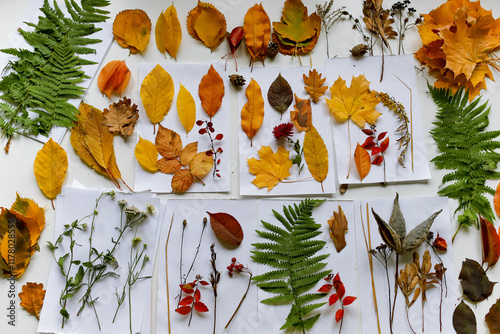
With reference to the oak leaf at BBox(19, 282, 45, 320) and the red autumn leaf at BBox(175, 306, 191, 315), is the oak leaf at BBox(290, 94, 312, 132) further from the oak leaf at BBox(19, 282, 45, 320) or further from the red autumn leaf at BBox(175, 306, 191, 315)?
the oak leaf at BBox(19, 282, 45, 320)

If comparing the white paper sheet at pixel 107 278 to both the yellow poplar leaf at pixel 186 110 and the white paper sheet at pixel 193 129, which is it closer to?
the white paper sheet at pixel 193 129

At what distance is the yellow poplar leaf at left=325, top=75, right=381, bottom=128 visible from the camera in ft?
3.96

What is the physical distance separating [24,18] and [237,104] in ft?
2.28

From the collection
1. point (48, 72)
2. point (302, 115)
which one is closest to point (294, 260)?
point (302, 115)

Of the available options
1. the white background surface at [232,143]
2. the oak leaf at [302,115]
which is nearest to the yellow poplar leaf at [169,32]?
the white background surface at [232,143]

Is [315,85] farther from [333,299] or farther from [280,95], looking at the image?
[333,299]

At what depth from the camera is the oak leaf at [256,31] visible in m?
1.23

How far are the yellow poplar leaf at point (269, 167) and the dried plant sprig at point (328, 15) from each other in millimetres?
355

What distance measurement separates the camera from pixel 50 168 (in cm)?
116

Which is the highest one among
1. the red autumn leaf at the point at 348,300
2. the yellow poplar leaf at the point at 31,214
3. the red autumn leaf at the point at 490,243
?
the yellow poplar leaf at the point at 31,214

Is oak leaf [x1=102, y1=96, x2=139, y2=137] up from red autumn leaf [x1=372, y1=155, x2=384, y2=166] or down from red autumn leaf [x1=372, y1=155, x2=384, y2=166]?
up

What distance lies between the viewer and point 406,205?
1184 mm

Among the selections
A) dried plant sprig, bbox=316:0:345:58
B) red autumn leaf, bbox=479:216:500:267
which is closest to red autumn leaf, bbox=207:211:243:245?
dried plant sprig, bbox=316:0:345:58

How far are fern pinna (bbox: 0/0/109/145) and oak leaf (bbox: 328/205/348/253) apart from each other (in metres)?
0.81
